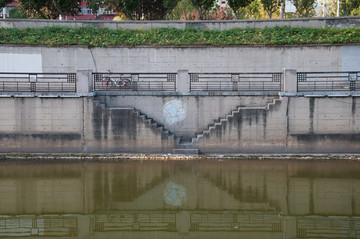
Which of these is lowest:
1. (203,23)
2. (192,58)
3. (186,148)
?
(186,148)

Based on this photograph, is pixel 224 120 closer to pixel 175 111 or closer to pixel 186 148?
pixel 186 148


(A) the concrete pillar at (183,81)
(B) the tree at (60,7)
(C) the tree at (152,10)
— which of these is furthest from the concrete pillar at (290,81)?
(C) the tree at (152,10)

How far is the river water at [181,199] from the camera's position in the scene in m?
12.6

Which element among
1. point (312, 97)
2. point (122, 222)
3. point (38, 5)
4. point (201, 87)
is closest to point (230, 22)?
point (201, 87)

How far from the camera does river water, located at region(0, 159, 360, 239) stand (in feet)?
41.5

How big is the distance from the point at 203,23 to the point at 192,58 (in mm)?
2979

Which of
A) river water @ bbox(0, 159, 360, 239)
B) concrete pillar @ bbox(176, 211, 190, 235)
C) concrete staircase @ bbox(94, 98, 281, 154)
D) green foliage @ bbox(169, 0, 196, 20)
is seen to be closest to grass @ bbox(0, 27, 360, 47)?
concrete staircase @ bbox(94, 98, 281, 154)

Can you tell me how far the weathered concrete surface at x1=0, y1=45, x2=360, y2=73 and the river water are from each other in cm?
684

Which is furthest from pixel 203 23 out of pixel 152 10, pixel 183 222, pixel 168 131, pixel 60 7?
pixel 183 222

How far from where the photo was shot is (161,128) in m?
20.7

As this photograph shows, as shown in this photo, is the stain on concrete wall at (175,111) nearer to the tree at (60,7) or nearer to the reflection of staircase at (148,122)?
the reflection of staircase at (148,122)

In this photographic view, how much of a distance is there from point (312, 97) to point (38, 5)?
18.9 metres

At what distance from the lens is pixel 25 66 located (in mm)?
24906

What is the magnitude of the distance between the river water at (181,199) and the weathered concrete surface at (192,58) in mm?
6843
